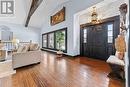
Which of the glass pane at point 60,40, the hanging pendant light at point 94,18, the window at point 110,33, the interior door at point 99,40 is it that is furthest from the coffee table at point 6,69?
the glass pane at point 60,40

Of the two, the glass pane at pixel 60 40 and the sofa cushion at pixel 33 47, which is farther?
the glass pane at pixel 60 40

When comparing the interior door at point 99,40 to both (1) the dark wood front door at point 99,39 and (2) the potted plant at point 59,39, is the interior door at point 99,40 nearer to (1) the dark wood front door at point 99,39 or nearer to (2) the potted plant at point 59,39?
(1) the dark wood front door at point 99,39

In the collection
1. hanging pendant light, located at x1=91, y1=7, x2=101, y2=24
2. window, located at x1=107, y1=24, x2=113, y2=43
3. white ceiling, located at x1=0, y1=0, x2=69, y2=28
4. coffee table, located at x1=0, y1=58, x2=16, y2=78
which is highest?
white ceiling, located at x1=0, y1=0, x2=69, y2=28

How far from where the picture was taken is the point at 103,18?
6.13 m

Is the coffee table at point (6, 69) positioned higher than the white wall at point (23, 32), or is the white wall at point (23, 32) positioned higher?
the white wall at point (23, 32)

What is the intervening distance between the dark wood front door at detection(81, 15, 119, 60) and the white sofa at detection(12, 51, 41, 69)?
9.96 ft

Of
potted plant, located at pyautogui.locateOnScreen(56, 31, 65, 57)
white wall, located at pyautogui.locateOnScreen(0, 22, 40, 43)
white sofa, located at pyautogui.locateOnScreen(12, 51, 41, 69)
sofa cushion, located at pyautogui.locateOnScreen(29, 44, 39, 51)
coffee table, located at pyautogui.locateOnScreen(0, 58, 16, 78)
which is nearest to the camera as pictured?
coffee table, located at pyautogui.locateOnScreen(0, 58, 16, 78)

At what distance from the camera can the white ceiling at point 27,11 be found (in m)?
8.59

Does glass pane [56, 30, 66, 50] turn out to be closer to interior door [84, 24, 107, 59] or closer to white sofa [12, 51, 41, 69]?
interior door [84, 24, 107, 59]

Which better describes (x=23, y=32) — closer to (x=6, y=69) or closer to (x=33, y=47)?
(x=33, y=47)

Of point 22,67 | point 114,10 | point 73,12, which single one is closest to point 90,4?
point 114,10

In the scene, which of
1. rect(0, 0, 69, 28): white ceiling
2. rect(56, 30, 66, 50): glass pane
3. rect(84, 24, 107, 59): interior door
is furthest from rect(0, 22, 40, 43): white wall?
rect(84, 24, 107, 59): interior door

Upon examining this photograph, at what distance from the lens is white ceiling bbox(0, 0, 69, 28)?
8.59 metres

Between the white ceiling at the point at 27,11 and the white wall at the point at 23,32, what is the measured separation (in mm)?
467
